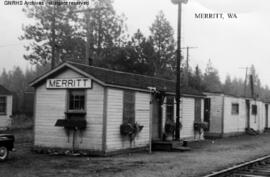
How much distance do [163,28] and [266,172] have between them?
Answer: 138 feet

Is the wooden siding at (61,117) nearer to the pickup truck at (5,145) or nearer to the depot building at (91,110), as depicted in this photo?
the depot building at (91,110)

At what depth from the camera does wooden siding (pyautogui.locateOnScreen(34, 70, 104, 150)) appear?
1574 centimetres

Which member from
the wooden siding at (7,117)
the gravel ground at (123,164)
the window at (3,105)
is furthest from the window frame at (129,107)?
the window at (3,105)

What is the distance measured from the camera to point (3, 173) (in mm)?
11164

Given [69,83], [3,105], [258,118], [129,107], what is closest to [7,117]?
[3,105]

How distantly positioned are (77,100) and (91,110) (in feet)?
2.84

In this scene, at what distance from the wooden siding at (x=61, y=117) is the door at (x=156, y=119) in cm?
402

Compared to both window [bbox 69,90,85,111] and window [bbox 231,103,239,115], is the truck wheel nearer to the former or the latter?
window [bbox 69,90,85,111]

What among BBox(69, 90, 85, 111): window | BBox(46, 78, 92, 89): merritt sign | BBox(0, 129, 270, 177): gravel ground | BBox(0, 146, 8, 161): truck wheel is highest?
Result: BBox(46, 78, 92, 89): merritt sign

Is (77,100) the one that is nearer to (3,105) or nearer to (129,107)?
(129,107)

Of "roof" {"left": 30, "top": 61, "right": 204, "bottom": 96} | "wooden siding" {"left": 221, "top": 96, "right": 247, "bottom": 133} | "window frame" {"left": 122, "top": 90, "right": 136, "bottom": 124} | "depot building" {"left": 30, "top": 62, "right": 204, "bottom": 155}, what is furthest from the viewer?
"wooden siding" {"left": 221, "top": 96, "right": 247, "bottom": 133}

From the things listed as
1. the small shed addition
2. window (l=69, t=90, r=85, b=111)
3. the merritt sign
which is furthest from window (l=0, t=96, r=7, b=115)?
window (l=69, t=90, r=85, b=111)

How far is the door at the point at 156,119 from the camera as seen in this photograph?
63.1 ft

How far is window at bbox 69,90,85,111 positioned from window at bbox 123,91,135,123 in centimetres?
174
